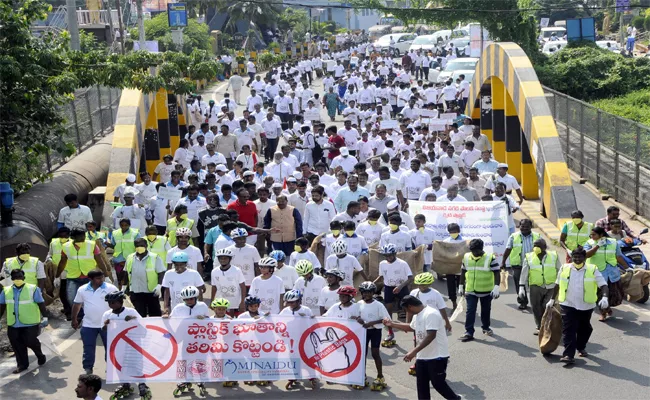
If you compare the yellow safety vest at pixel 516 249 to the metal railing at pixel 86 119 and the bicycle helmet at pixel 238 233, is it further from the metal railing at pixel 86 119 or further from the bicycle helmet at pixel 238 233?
→ the metal railing at pixel 86 119

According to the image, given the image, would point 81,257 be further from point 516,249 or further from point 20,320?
point 516,249

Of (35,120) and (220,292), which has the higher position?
(35,120)

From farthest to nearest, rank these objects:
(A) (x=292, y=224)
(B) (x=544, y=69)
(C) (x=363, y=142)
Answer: (B) (x=544, y=69), (C) (x=363, y=142), (A) (x=292, y=224)

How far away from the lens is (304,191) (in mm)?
17578

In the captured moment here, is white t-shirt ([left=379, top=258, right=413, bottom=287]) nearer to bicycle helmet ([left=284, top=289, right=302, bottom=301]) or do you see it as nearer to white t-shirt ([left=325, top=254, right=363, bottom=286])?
white t-shirt ([left=325, top=254, right=363, bottom=286])

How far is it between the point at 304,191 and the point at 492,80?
422 inches

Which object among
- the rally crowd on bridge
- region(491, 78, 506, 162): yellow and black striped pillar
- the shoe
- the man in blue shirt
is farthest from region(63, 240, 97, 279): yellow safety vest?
region(491, 78, 506, 162): yellow and black striped pillar

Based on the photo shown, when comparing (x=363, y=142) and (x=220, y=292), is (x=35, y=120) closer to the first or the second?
(x=220, y=292)

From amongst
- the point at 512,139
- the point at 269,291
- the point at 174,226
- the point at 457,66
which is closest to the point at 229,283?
the point at 269,291

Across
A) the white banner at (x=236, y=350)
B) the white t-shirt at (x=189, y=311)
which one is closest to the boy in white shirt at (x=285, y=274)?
the white banner at (x=236, y=350)

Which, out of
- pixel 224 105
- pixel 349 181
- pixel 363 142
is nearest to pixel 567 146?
pixel 363 142

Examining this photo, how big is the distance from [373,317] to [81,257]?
4.62 meters

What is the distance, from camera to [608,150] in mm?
23922

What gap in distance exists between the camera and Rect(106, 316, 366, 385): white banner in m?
11.7
